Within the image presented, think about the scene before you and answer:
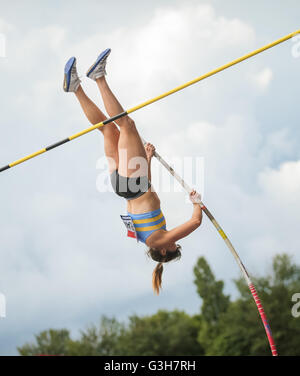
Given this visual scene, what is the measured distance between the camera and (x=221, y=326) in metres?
23.8

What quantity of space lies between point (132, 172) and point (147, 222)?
1.94 feet

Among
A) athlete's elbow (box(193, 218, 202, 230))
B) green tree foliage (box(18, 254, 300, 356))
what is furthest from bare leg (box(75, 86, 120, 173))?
green tree foliage (box(18, 254, 300, 356))

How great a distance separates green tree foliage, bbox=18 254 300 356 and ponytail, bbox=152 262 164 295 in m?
15.5

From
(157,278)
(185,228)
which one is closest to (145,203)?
(185,228)

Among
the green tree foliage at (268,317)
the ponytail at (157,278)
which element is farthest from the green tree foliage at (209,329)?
the ponytail at (157,278)

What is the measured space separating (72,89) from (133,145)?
0.92 m

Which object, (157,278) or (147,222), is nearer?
(147,222)

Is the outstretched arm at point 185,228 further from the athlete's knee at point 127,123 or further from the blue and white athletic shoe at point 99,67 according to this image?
the blue and white athletic shoe at point 99,67

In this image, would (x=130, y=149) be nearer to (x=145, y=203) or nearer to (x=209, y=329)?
(x=145, y=203)

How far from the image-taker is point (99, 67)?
5207mm

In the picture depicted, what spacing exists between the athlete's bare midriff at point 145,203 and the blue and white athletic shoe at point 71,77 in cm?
139
